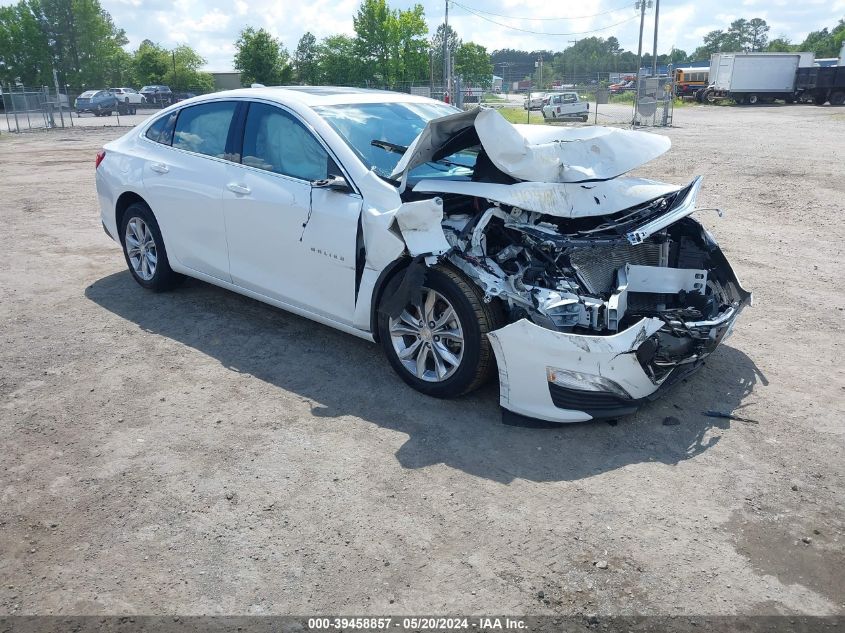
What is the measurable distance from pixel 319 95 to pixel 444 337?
7.44 ft

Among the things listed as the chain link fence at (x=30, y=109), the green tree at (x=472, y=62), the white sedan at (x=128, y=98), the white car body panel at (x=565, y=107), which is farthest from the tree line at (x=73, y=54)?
the white car body panel at (x=565, y=107)

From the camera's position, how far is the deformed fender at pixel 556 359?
3775mm

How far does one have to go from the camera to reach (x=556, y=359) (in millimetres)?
3816

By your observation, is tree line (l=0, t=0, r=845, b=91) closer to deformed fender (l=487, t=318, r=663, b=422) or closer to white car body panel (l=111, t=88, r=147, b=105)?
white car body panel (l=111, t=88, r=147, b=105)

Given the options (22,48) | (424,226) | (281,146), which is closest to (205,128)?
(281,146)

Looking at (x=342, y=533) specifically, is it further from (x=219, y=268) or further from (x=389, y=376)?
(x=219, y=268)

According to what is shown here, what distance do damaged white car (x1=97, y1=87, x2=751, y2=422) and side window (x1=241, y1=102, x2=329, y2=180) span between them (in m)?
0.01

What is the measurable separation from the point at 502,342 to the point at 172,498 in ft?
6.20

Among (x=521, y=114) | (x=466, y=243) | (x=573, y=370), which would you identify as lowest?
(x=521, y=114)

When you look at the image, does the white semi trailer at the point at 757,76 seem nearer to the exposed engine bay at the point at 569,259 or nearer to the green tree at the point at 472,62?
the green tree at the point at 472,62

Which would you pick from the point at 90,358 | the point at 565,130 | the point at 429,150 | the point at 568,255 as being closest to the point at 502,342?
the point at 568,255

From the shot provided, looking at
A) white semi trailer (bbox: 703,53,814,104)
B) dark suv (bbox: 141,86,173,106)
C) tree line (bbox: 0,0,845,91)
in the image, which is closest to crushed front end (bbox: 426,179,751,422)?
tree line (bbox: 0,0,845,91)

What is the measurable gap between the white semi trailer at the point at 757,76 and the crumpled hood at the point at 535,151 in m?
45.9

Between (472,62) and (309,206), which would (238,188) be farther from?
(472,62)
